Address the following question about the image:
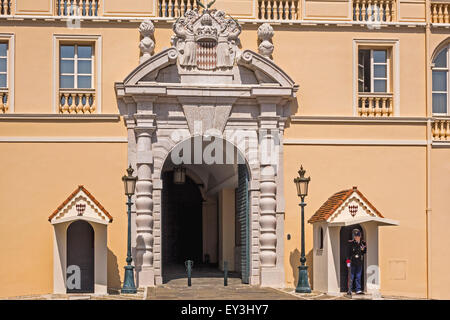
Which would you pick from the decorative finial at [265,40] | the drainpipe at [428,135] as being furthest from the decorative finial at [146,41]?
the drainpipe at [428,135]

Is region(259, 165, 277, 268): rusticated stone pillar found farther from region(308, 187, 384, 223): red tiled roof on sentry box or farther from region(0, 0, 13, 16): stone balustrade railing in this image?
region(0, 0, 13, 16): stone balustrade railing

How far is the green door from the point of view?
84.1 feet

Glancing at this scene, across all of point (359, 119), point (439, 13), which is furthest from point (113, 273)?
point (439, 13)

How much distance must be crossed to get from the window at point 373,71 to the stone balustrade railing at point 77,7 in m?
6.74

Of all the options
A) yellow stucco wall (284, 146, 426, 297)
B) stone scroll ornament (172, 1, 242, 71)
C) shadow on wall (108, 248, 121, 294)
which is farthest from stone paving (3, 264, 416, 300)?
stone scroll ornament (172, 1, 242, 71)

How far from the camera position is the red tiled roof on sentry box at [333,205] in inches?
935

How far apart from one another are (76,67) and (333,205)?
280 inches

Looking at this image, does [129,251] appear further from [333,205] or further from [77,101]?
[333,205]

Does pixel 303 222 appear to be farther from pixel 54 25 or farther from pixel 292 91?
pixel 54 25

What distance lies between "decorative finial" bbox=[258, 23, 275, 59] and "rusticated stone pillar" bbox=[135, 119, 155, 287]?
3.31 meters

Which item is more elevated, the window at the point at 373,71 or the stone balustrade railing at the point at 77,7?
the stone balustrade railing at the point at 77,7

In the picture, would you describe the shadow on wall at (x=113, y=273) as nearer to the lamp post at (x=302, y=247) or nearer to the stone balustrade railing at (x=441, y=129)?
the lamp post at (x=302, y=247)

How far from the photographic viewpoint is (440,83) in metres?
26.5

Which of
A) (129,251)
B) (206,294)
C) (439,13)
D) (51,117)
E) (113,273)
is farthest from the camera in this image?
(439,13)
